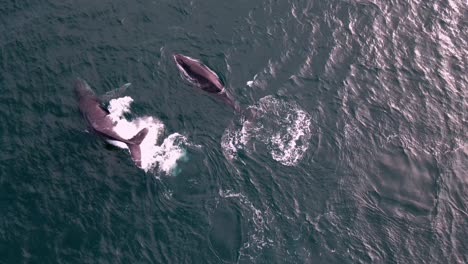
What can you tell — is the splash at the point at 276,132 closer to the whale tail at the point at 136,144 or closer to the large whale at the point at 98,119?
the whale tail at the point at 136,144

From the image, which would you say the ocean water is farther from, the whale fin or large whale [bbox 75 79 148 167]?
large whale [bbox 75 79 148 167]

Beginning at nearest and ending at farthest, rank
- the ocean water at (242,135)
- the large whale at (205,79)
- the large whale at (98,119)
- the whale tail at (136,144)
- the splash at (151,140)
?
the ocean water at (242,135), the whale tail at (136,144), the large whale at (98,119), the splash at (151,140), the large whale at (205,79)

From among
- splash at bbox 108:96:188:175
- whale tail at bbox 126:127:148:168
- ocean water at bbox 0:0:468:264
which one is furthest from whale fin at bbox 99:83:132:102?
whale tail at bbox 126:127:148:168

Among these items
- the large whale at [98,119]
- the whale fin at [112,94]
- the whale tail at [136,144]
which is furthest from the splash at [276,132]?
the whale fin at [112,94]

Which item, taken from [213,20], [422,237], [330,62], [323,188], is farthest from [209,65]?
[422,237]

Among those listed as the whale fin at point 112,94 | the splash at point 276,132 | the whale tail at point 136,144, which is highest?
the splash at point 276,132
